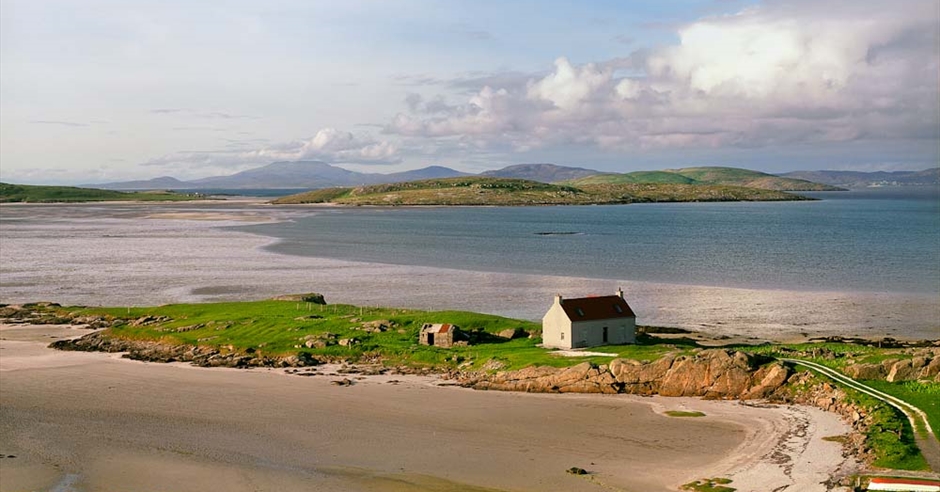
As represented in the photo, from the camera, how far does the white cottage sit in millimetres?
61406

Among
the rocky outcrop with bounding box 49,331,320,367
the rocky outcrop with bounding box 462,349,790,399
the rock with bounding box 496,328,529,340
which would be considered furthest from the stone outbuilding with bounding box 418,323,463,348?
the rocky outcrop with bounding box 462,349,790,399

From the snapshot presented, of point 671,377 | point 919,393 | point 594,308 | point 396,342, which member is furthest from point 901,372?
point 396,342

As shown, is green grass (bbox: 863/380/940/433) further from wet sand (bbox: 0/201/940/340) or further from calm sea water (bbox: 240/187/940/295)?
calm sea water (bbox: 240/187/940/295)

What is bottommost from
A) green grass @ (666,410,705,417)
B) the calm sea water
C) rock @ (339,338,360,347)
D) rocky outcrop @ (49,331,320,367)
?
rocky outcrop @ (49,331,320,367)

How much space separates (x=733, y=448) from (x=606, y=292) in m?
56.7

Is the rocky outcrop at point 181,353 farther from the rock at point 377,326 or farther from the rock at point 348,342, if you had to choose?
the rock at point 377,326

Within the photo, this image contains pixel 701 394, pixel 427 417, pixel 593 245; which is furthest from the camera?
pixel 593 245

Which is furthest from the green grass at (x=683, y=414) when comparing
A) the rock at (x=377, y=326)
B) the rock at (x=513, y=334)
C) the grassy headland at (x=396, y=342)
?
the rock at (x=377, y=326)

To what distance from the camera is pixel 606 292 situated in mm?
97875

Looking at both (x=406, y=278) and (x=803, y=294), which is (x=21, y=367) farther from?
(x=803, y=294)

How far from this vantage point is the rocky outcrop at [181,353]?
64.8 metres

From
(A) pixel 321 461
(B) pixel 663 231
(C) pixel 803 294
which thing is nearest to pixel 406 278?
(C) pixel 803 294

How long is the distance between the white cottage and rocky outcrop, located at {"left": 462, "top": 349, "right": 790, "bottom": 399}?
618 cm

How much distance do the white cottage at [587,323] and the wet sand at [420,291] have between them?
15.4 meters
